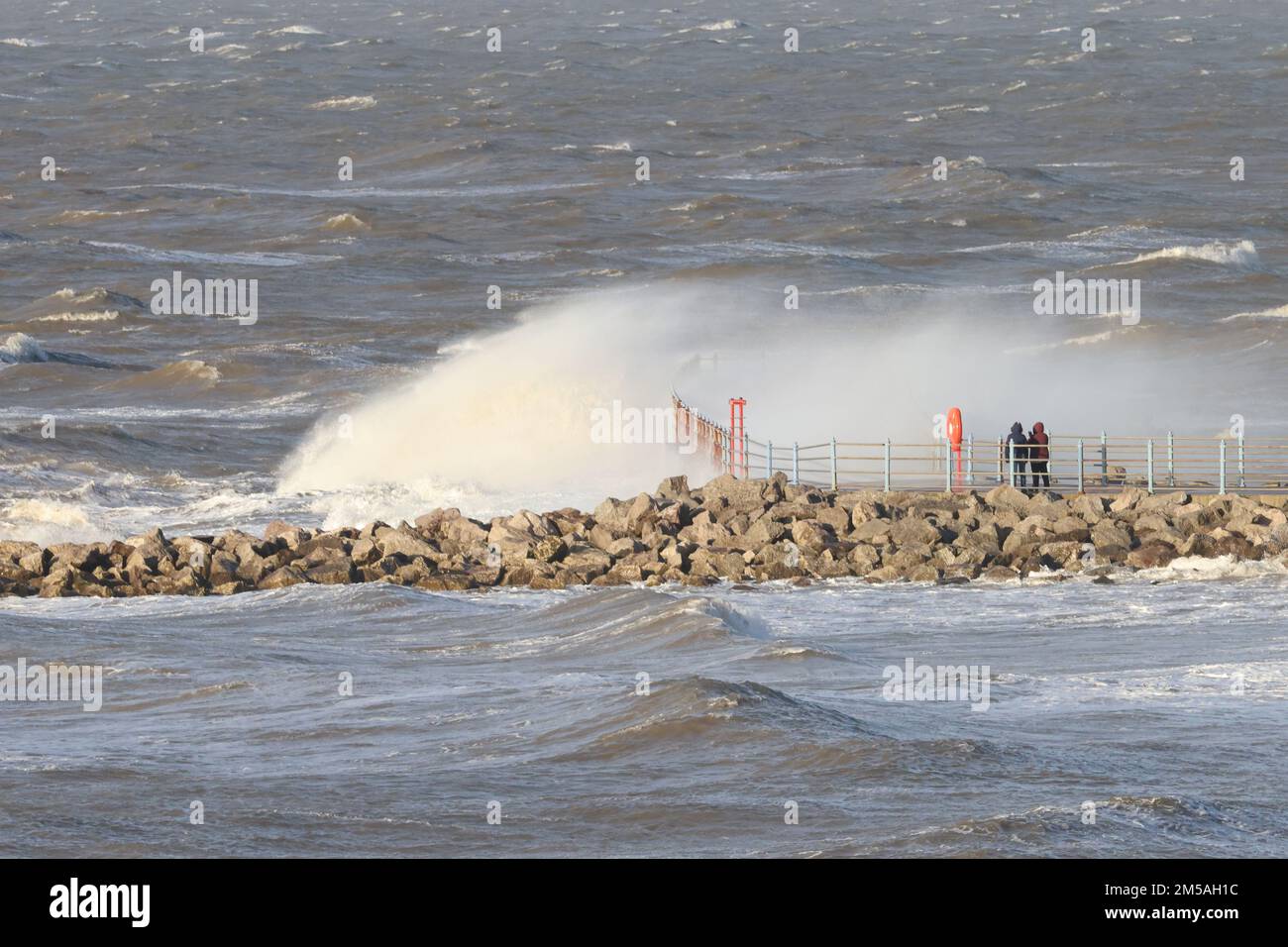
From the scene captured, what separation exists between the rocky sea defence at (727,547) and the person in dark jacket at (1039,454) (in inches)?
35.0

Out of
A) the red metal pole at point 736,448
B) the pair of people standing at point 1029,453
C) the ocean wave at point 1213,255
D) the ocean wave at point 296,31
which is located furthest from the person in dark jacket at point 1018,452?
the ocean wave at point 296,31

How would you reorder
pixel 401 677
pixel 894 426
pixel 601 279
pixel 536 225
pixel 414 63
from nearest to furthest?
pixel 401 677, pixel 894 426, pixel 601 279, pixel 536 225, pixel 414 63

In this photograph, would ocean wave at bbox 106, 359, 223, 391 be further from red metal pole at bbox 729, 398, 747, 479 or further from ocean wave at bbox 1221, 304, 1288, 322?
ocean wave at bbox 1221, 304, 1288, 322

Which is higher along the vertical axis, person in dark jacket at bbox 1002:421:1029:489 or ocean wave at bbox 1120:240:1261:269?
ocean wave at bbox 1120:240:1261:269

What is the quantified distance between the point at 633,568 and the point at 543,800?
1043cm

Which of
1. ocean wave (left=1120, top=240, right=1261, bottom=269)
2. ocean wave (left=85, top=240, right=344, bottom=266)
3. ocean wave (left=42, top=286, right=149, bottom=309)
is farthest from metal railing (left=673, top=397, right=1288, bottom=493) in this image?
ocean wave (left=85, top=240, right=344, bottom=266)

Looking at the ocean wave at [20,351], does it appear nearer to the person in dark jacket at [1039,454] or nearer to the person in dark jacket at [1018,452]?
the person in dark jacket at [1018,452]

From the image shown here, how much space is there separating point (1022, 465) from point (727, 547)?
5139 mm

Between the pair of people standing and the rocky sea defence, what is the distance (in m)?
0.72

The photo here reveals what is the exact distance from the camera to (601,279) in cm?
5966

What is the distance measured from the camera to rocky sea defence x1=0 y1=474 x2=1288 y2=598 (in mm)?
25938

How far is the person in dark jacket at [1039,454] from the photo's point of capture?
2869 cm
